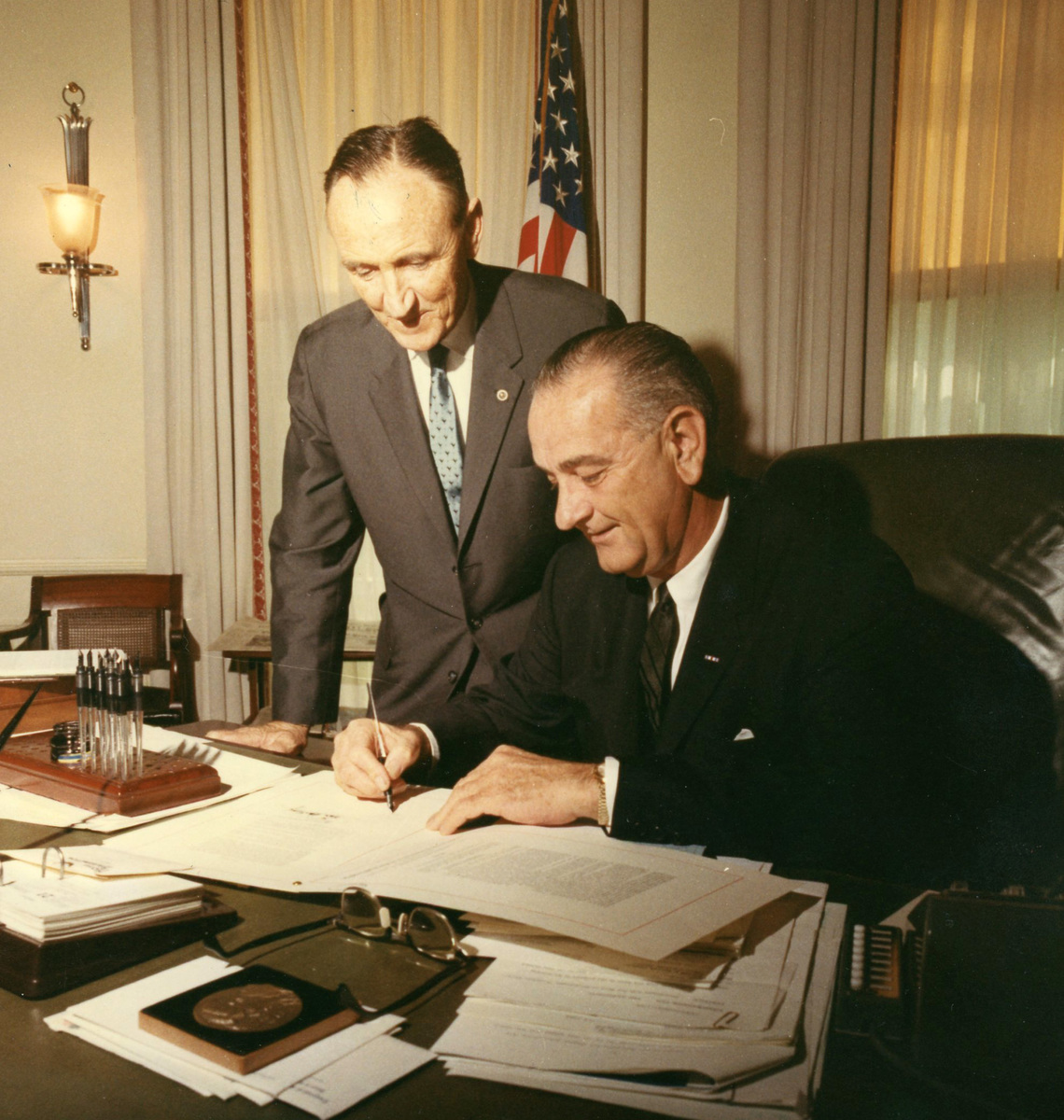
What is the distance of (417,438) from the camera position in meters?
2.10

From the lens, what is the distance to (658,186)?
3035 millimetres

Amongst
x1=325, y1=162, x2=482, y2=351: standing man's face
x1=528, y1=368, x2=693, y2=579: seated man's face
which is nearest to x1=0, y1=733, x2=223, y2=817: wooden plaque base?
x1=528, y1=368, x2=693, y2=579: seated man's face

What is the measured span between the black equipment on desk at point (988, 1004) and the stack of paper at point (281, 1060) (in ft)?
1.15

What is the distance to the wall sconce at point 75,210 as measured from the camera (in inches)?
138

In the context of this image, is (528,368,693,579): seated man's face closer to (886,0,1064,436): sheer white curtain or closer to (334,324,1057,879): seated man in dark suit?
(334,324,1057,879): seated man in dark suit

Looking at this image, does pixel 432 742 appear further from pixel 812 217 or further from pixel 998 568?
pixel 812 217

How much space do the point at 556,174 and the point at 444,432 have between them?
4.03 feet

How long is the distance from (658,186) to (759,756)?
2162 millimetres

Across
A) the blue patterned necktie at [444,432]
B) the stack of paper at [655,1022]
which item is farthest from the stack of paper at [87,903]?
the blue patterned necktie at [444,432]

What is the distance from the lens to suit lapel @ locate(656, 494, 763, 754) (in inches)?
58.0

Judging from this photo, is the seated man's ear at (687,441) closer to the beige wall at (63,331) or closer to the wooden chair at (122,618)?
the wooden chair at (122,618)

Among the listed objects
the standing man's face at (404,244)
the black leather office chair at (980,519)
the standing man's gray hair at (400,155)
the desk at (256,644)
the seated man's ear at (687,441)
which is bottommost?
the desk at (256,644)

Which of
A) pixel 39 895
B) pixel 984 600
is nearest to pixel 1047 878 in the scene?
pixel 984 600

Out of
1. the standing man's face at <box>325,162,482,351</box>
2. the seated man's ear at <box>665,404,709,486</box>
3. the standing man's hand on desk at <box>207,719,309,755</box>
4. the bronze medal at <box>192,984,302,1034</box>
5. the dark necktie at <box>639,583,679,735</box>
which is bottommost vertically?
the standing man's hand on desk at <box>207,719,309,755</box>
